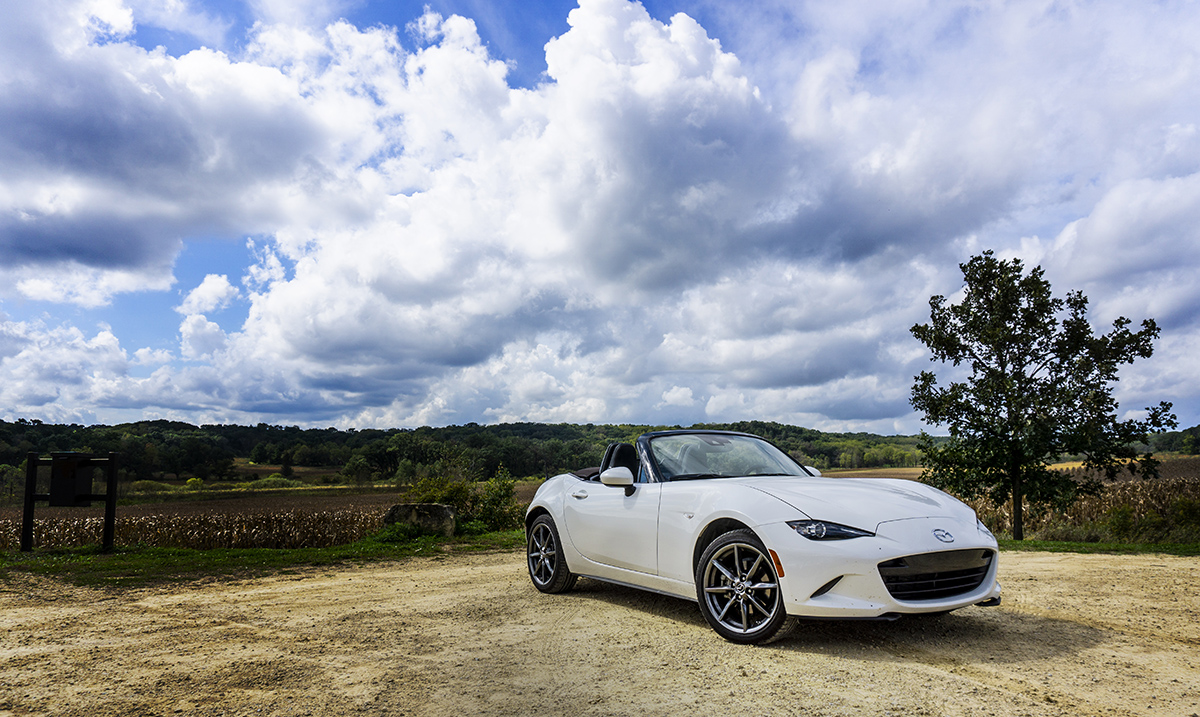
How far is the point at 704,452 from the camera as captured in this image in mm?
5875

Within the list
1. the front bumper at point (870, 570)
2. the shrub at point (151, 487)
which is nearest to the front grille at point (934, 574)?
the front bumper at point (870, 570)

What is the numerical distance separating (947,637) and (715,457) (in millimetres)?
2156

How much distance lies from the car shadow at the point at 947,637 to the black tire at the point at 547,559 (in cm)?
119

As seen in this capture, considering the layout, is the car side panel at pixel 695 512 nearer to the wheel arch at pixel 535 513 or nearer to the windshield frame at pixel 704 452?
the windshield frame at pixel 704 452

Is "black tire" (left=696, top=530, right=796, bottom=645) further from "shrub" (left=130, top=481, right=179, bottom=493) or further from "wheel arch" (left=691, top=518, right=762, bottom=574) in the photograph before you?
"shrub" (left=130, top=481, right=179, bottom=493)

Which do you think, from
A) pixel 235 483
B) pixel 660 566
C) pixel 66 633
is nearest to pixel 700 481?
pixel 660 566

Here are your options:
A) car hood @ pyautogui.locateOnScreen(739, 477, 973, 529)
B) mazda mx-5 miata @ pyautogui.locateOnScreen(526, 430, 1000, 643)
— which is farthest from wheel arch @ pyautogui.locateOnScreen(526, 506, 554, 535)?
car hood @ pyautogui.locateOnScreen(739, 477, 973, 529)

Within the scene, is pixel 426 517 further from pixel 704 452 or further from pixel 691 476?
pixel 691 476

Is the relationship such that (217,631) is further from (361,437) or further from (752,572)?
(361,437)

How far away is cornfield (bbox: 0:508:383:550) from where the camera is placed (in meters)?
13.0

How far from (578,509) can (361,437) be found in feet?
156

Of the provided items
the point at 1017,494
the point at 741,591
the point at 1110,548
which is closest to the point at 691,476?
the point at 741,591

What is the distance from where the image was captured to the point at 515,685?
3762mm

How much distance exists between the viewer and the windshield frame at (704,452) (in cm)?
562
